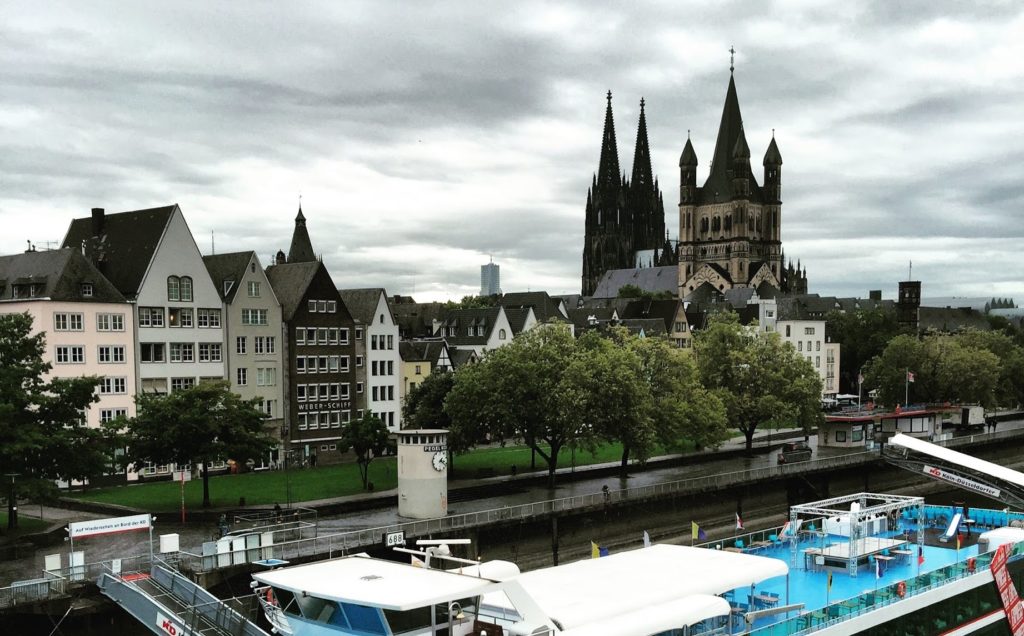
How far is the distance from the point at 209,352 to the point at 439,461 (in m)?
26.2

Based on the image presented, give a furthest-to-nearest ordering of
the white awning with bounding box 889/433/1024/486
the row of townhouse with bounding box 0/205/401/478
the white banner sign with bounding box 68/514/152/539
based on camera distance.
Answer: the row of townhouse with bounding box 0/205/401/478
the white awning with bounding box 889/433/1024/486
the white banner sign with bounding box 68/514/152/539

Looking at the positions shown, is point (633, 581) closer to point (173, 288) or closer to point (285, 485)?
point (285, 485)

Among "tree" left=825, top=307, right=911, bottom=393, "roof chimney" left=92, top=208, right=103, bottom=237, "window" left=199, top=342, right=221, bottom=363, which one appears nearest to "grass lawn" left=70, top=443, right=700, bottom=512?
"window" left=199, top=342, right=221, bottom=363

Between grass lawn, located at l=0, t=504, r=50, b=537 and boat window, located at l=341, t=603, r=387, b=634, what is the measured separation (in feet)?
88.6

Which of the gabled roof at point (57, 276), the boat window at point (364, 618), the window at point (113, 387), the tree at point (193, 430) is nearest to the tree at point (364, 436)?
the tree at point (193, 430)

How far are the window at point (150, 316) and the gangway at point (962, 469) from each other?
45472mm

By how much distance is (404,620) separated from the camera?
21.9 m

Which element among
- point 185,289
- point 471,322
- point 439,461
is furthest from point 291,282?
point 439,461

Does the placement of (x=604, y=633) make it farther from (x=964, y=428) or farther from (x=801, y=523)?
(x=964, y=428)

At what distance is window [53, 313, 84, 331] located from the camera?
60281mm

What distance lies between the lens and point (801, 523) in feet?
121

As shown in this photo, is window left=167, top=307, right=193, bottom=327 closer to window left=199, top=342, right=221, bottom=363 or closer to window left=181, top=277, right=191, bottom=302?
window left=181, top=277, right=191, bottom=302

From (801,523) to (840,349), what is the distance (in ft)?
387

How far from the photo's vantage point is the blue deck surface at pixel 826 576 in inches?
1191
